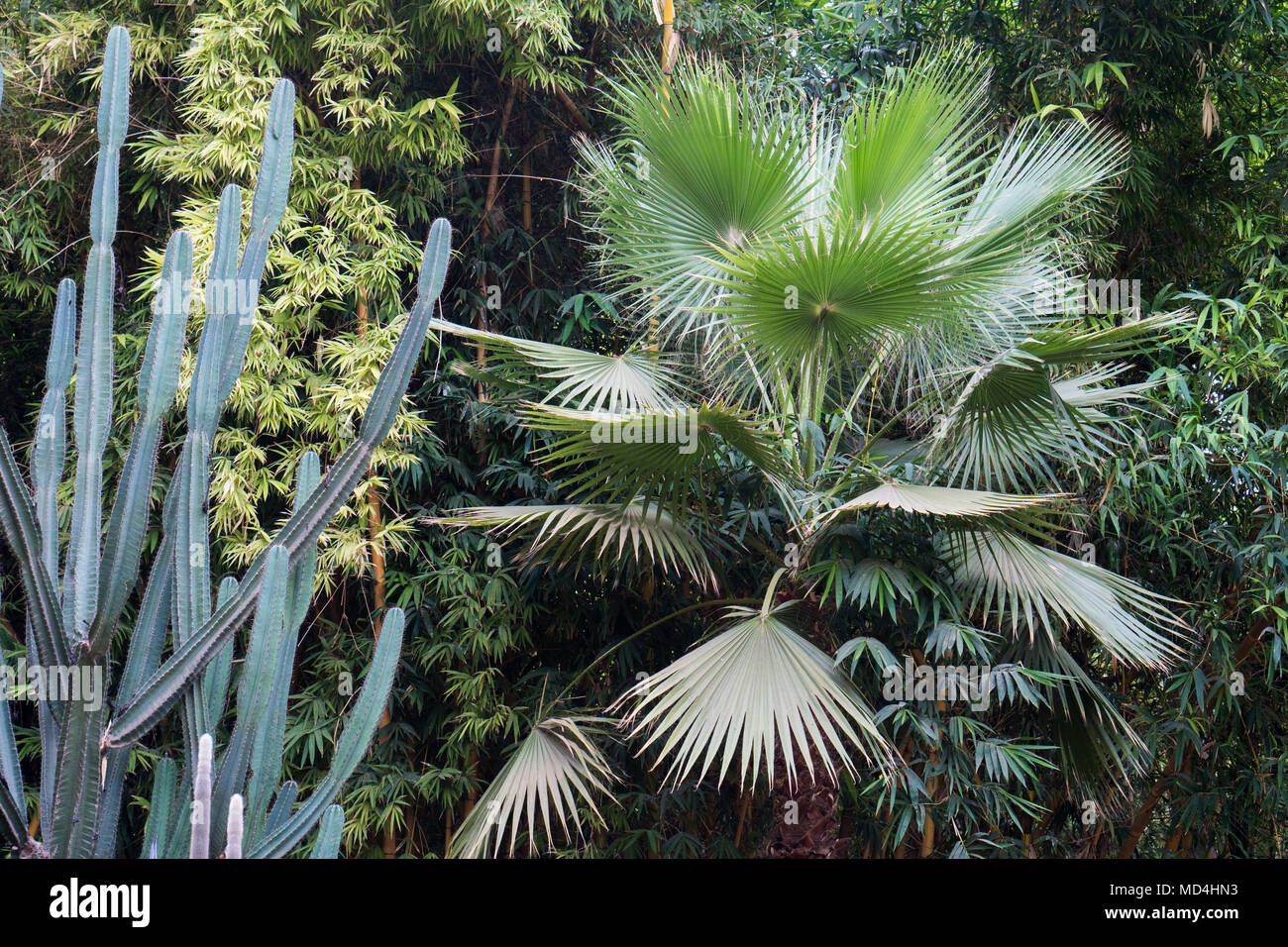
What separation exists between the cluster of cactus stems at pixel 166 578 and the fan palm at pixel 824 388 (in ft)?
1.89

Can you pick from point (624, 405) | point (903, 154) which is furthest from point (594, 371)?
point (903, 154)

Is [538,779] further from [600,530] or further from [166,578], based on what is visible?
[166,578]

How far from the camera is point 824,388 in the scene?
3123 millimetres

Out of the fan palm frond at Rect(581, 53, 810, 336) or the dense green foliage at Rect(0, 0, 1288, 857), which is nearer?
the fan palm frond at Rect(581, 53, 810, 336)

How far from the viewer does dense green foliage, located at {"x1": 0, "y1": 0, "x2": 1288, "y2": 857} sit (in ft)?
10.3

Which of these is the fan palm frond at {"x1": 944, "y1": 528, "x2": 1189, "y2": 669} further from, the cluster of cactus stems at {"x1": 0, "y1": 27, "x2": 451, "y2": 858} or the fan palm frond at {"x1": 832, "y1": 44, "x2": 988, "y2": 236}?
the cluster of cactus stems at {"x1": 0, "y1": 27, "x2": 451, "y2": 858}

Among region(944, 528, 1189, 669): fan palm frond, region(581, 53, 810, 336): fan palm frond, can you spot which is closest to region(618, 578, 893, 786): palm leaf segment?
region(944, 528, 1189, 669): fan palm frond

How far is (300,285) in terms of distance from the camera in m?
3.59

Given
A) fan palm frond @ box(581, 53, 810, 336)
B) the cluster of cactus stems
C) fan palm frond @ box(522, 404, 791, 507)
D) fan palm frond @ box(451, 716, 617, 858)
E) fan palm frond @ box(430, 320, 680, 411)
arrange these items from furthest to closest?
fan palm frond @ box(430, 320, 680, 411) → fan palm frond @ box(581, 53, 810, 336) → fan palm frond @ box(451, 716, 617, 858) → fan palm frond @ box(522, 404, 791, 507) → the cluster of cactus stems

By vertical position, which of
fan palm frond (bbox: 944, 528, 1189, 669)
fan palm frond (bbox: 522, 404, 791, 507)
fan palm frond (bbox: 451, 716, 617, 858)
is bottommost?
fan palm frond (bbox: 451, 716, 617, 858)

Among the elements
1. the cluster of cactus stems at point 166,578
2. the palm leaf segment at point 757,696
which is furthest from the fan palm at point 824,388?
the cluster of cactus stems at point 166,578

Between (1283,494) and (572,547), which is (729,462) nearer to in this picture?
(572,547)

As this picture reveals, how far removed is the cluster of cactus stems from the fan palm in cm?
58

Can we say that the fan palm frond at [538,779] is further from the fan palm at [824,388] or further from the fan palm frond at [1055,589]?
the fan palm frond at [1055,589]
